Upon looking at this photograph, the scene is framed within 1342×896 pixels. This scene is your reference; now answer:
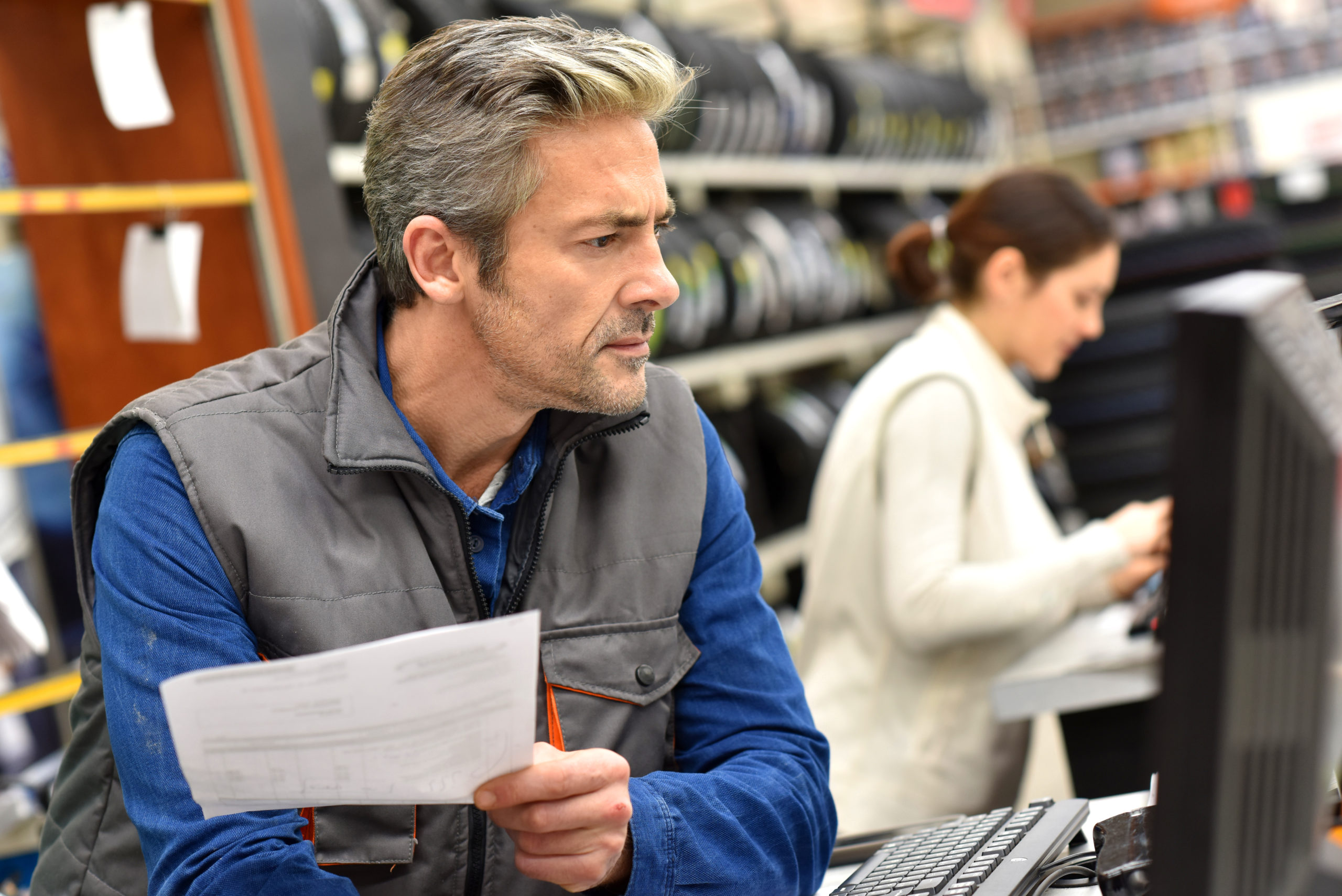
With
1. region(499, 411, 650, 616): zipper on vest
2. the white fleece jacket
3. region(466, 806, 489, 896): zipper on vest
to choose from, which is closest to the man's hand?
region(466, 806, 489, 896): zipper on vest

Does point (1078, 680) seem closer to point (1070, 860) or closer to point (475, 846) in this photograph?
point (1070, 860)

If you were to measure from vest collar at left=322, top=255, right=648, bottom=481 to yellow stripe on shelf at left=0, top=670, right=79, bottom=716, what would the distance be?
1078 millimetres

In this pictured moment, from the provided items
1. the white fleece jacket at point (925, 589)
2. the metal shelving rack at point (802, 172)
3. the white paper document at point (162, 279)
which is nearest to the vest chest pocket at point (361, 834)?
the white fleece jacket at point (925, 589)

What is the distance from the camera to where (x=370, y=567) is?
1098mm

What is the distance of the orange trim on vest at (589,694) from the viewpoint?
3.82ft

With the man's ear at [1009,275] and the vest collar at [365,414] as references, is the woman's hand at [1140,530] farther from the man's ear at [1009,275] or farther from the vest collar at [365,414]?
the vest collar at [365,414]

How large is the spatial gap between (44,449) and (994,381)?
166cm

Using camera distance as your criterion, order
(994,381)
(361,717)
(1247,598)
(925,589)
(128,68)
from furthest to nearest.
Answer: (994,381) < (128,68) < (925,589) < (361,717) < (1247,598)

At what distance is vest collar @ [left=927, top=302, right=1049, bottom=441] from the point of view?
7.55 ft

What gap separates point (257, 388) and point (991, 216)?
5.42 feet

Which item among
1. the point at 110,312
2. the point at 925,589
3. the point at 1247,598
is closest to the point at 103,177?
the point at 110,312

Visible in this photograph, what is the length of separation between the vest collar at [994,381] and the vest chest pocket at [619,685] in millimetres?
1210

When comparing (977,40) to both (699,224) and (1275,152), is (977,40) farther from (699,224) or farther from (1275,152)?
(699,224)

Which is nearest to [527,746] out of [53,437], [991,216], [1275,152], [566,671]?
[566,671]
